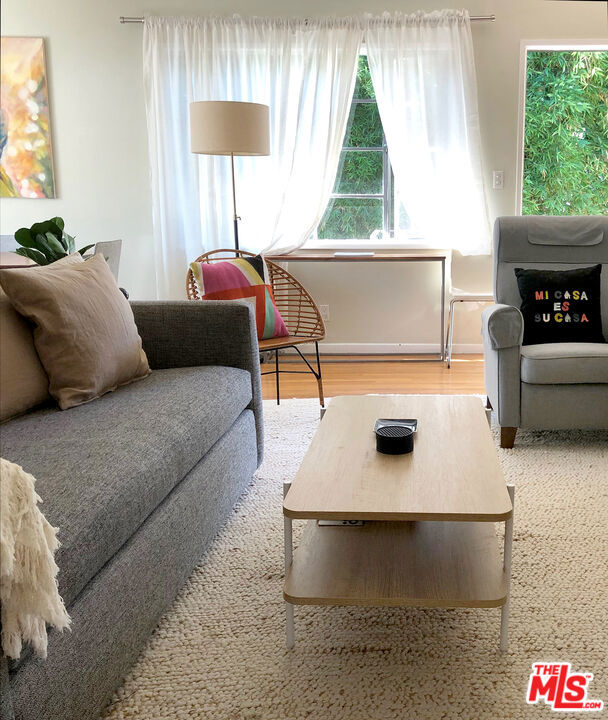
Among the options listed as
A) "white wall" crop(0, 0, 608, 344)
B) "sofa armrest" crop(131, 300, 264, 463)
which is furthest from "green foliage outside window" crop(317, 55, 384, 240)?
"sofa armrest" crop(131, 300, 264, 463)

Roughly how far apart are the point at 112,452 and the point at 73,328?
55 centimetres

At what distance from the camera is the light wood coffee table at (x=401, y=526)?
1.50 m

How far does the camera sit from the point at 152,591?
1.66 meters

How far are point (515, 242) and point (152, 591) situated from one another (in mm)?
2499

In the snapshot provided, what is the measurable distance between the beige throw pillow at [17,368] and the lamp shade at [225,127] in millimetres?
2284

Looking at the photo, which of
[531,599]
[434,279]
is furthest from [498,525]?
[434,279]

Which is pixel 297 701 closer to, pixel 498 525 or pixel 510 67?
pixel 498 525

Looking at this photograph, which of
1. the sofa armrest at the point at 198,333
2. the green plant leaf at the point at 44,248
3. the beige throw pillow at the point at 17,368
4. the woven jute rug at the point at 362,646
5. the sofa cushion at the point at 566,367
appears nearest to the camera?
the woven jute rug at the point at 362,646

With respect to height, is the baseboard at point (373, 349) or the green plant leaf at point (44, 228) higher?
the green plant leaf at point (44, 228)

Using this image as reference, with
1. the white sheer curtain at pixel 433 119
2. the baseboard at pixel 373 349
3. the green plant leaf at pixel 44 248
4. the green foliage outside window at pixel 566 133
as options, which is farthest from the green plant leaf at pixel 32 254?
the green foliage outside window at pixel 566 133

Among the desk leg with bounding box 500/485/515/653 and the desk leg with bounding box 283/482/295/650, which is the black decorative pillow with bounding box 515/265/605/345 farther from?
the desk leg with bounding box 283/482/295/650

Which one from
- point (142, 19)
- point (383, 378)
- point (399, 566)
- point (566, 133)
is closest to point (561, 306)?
point (383, 378)

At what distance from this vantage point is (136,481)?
1.59 metres

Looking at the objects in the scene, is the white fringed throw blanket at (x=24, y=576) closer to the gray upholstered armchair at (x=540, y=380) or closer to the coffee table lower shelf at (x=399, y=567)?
the coffee table lower shelf at (x=399, y=567)
